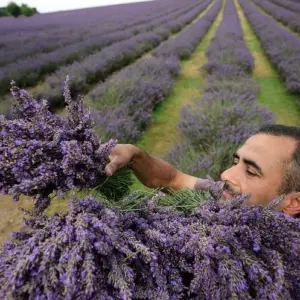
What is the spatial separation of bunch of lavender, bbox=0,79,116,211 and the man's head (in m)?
0.86

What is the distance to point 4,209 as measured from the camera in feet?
13.4

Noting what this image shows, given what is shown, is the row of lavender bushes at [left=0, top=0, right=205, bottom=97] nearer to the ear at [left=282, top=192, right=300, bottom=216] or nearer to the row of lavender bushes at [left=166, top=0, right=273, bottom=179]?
the row of lavender bushes at [left=166, top=0, right=273, bottom=179]

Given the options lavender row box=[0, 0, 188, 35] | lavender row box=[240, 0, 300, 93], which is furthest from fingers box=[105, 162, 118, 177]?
lavender row box=[0, 0, 188, 35]

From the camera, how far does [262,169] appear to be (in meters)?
1.76

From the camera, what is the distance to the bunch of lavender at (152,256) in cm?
95

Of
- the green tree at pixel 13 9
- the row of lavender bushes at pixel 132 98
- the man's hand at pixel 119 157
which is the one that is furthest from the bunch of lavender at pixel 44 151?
the green tree at pixel 13 9

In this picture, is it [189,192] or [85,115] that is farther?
[189,192]

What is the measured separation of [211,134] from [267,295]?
154 inches

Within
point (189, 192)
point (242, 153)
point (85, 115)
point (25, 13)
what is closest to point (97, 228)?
point (85, 115)

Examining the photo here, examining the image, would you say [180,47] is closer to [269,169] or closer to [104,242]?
[269,169]

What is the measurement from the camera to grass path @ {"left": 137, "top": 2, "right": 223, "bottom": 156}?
5836 millimetres

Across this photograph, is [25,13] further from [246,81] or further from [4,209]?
[4,209]

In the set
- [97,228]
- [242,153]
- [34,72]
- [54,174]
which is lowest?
[34,72]

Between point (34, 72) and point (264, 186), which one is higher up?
point (264, 186)
